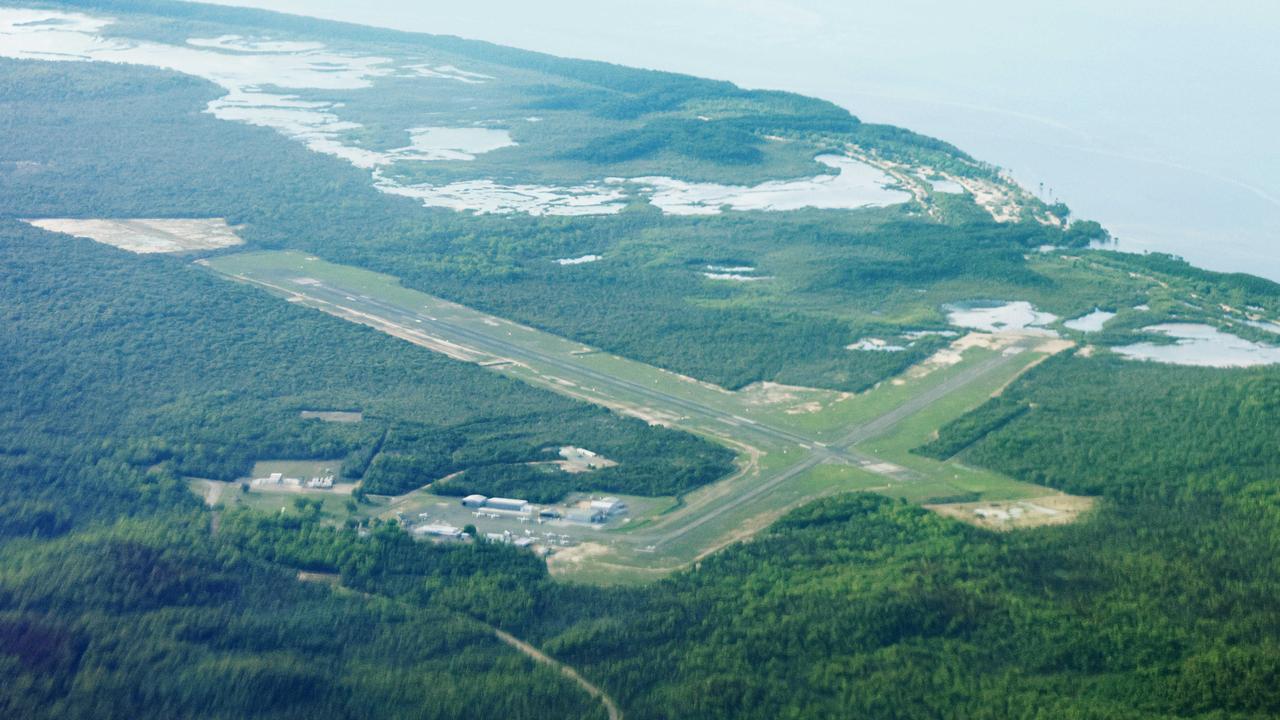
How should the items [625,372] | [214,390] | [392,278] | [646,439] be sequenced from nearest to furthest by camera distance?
[646,439] < [214,390] < [625,372] < [392,278]

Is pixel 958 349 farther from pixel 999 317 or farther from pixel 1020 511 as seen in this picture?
pixel 1020 511

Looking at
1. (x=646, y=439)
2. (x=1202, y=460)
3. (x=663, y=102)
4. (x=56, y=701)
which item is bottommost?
(x=56, y=701)

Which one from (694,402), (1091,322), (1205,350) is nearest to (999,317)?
(1091,322)

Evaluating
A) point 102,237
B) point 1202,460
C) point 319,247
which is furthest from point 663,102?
point 1202,460

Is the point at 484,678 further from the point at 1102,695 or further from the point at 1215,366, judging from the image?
the point at 1215,366

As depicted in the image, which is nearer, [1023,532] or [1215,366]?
[1023,532]

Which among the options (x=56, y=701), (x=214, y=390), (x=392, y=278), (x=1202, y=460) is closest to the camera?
(x=56, y=701)
